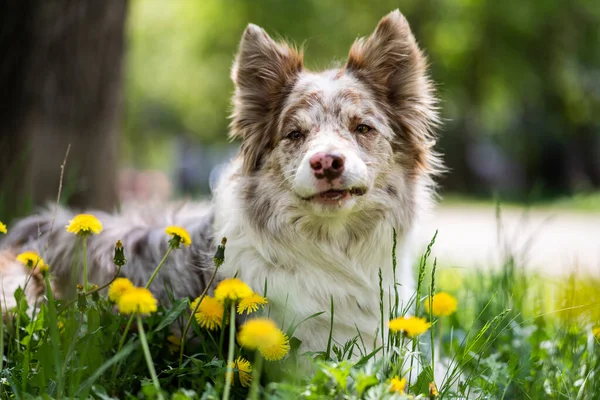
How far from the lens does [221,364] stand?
2.49 meters

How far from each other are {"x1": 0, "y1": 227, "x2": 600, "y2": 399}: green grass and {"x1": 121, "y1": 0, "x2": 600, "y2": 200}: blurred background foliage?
1581 cm

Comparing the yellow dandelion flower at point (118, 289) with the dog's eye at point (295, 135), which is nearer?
the yellow dandelion flower at point (118, 289)

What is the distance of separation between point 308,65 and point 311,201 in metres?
7.47

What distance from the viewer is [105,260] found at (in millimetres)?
3469

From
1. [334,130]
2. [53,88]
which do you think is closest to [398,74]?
[334,130]

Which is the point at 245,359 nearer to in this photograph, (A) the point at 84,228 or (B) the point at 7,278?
(A) the point at 84,228

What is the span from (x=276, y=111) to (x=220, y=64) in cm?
2174

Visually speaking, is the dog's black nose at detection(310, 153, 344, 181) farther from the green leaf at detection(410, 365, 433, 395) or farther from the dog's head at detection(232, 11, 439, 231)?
the green leaf at detection(410, 365, 433, 395)

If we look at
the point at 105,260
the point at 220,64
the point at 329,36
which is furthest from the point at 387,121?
the point at 220,64

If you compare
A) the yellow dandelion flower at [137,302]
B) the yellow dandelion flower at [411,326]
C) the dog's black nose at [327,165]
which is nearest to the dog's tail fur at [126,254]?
the dog's black nose at [327,165]

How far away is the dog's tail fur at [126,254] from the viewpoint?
3.36 metres

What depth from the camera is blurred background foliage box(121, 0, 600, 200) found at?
68.8ft

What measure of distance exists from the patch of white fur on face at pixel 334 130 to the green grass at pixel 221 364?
0.57 meters

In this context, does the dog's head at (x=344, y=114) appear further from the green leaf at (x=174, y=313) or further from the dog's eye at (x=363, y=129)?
the green leaf at (x=174, y=313)
